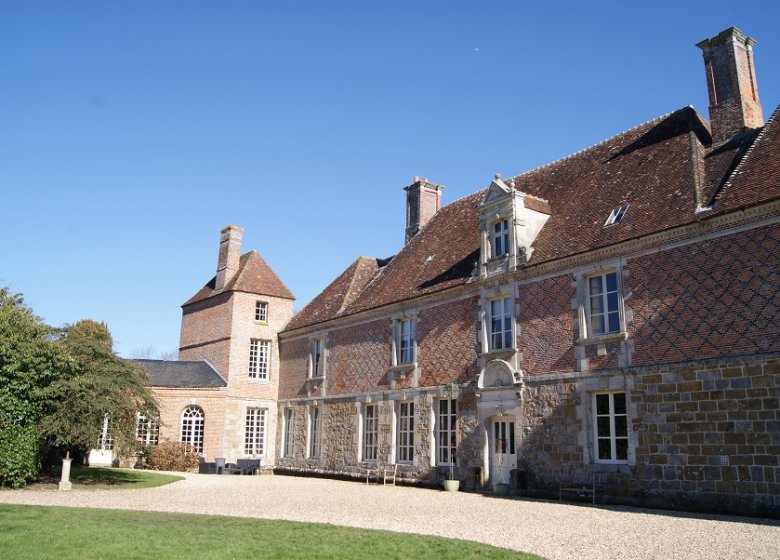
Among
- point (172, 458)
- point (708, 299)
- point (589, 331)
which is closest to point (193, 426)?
point (172, 458)

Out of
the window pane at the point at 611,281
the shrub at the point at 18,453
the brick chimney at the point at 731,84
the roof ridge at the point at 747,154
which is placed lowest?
the shrub at the point at 18,453

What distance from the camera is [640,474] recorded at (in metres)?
12.8

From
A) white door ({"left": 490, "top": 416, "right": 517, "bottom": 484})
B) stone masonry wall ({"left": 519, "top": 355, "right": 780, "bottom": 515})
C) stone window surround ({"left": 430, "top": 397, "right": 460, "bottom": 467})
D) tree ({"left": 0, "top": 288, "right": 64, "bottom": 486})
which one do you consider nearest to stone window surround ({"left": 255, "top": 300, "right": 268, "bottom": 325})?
stone window surround ({"left": 430, "top": 397, "right": 460, "bottom": 467})

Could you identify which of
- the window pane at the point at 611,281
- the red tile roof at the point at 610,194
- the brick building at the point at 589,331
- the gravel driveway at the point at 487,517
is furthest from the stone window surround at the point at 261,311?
the window pane at the point at 611,281

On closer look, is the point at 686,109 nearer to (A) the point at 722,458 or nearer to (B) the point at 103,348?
(A) the point at 722,458

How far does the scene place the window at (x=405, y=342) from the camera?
19484 millimetres

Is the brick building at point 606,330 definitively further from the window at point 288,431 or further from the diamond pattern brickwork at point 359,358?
the window at point 288,431

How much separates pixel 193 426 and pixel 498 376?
13.8 m

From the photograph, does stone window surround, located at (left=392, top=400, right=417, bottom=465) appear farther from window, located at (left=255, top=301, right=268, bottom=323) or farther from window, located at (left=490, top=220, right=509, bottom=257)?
window, located at (left=255, top=301, right=268, bottom=323)

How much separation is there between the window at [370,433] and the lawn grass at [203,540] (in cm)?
1008

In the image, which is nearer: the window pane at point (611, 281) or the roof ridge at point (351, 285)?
the window pane at point (611, 281)

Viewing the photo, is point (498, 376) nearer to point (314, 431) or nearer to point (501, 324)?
point (501, 324)

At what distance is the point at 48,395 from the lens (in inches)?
598

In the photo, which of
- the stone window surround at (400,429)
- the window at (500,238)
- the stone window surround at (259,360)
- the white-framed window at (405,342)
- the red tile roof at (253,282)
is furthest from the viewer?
the red tile roof at (253,282)
